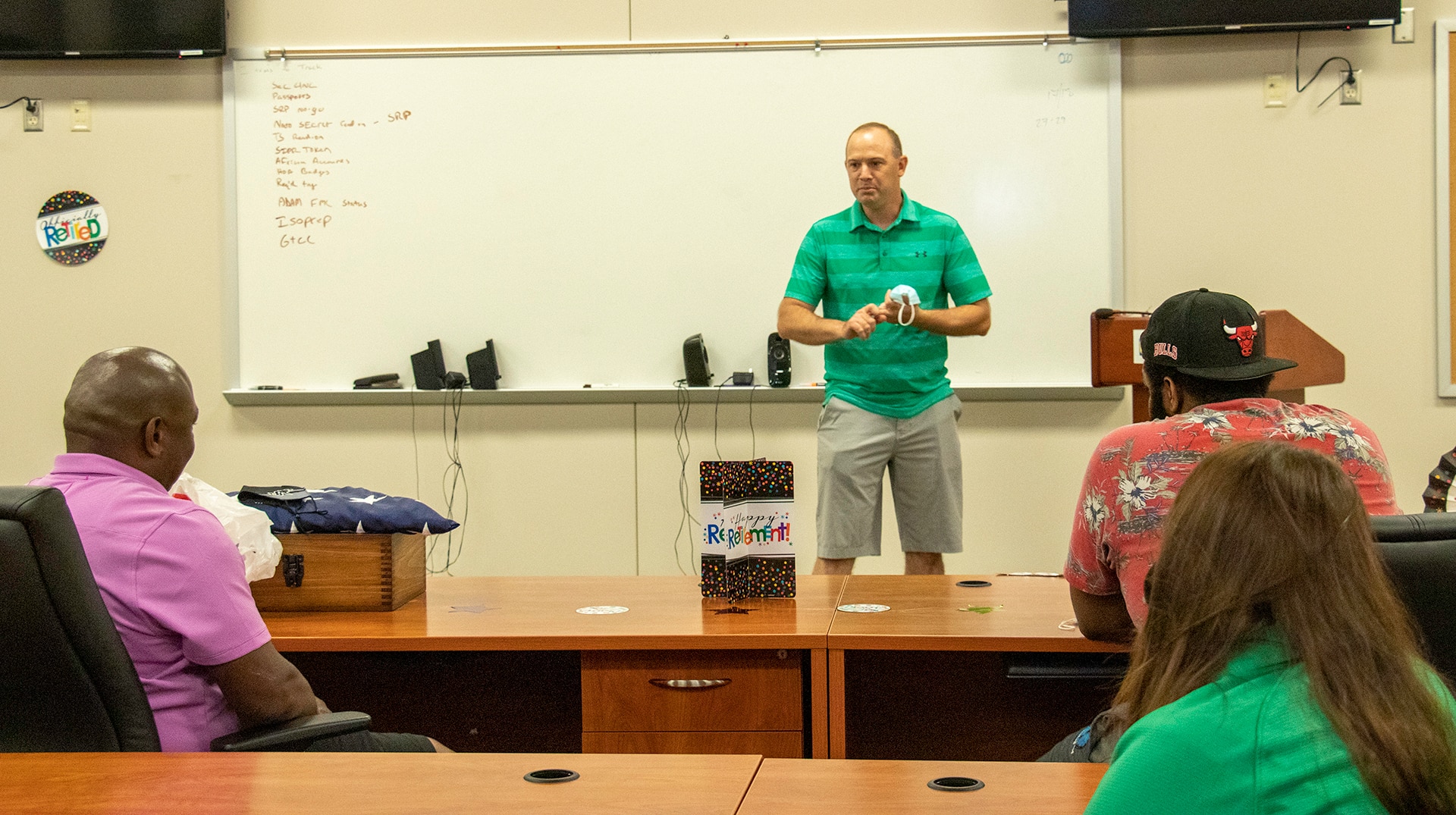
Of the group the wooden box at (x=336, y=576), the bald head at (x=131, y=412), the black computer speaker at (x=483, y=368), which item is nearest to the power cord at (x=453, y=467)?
the black computer speaker at (x=483, y=368)

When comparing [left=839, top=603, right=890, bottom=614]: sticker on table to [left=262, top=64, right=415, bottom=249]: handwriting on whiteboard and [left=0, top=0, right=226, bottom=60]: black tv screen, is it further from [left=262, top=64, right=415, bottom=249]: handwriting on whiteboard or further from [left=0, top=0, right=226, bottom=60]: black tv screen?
[left=0, top=0, right=226, bottom=60]: black tv screen

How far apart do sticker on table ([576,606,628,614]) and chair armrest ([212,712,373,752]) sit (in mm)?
576

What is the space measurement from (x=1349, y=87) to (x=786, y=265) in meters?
2.14

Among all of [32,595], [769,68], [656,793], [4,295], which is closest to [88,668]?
[32,595]

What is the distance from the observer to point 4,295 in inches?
191

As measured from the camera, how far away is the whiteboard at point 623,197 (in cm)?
454

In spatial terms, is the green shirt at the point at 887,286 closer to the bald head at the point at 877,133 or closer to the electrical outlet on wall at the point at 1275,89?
the bald head at the point at 877,133

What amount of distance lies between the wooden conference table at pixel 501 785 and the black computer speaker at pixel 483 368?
3.25 m

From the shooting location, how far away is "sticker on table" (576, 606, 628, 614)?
7.39ft

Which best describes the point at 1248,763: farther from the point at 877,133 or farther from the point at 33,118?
the point at 33,118

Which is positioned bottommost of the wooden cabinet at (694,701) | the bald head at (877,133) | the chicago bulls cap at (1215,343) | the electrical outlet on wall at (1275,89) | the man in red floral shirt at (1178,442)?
the wooden cabinet at (694,701)

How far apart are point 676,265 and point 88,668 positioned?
10.8 feet

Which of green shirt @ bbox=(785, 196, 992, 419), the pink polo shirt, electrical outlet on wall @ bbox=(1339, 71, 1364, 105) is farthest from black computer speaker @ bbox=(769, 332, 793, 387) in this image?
the pink polo shirt

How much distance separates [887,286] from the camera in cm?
382
